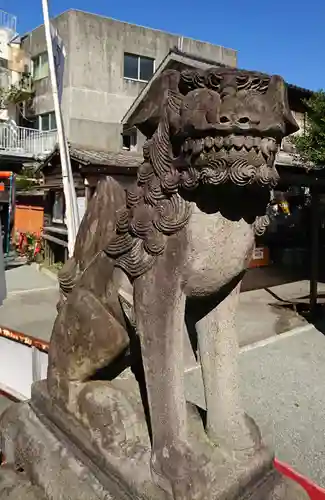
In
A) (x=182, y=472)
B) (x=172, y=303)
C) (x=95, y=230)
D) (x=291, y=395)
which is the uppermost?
(x=95, y=230)

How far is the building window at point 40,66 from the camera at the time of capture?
20.2m

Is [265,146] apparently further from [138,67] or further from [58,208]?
[138,67]

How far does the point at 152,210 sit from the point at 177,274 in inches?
9.9

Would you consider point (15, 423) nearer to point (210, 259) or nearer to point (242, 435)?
point (242, 435)

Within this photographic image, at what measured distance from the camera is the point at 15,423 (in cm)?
233

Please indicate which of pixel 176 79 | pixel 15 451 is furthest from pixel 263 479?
pixel 176 79

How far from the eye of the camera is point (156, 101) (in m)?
1.69

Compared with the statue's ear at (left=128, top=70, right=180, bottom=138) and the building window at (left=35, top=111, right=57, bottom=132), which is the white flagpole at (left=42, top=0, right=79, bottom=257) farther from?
the building window at (left=35, top=111, right=57, bottom=132)

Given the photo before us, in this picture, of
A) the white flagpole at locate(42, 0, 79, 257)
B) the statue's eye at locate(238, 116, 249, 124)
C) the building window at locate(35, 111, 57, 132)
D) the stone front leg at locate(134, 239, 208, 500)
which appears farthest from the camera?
the building window at locate(35, 111, 57, 132)

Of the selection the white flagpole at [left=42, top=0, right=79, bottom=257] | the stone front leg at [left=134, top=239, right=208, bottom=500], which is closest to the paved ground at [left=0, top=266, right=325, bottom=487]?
the stone front leg at [left=134, top=239, right=208, bottom=500]

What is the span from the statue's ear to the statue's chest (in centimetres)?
38

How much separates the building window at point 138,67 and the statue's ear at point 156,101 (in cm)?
1908

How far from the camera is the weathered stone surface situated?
4.86 ft

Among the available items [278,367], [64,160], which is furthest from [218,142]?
[64,160]
